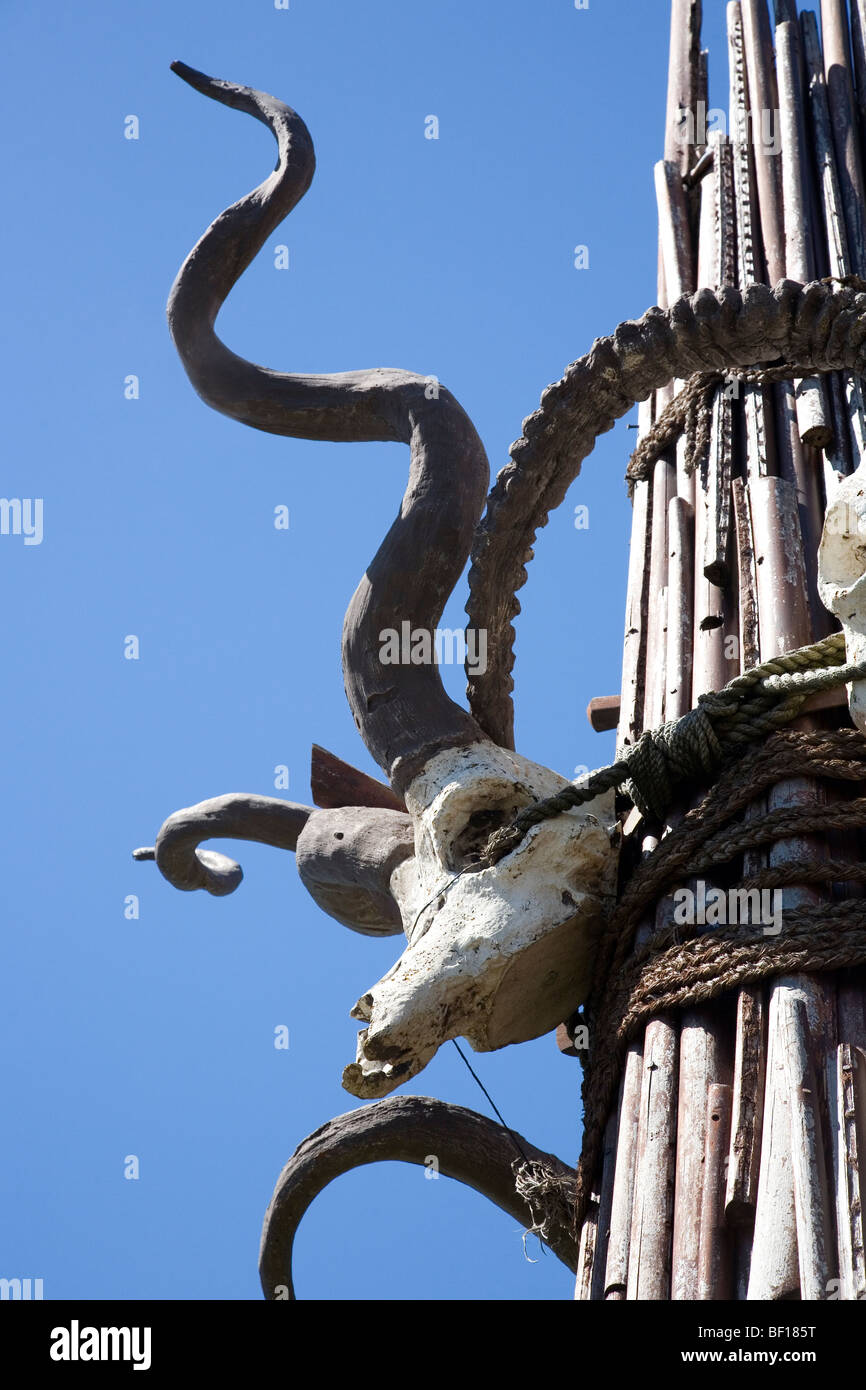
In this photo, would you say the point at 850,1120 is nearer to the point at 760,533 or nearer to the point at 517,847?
the point at 517,847

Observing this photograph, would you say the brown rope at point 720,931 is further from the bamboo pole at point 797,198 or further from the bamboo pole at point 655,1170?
the bamboo pole at point 797,198

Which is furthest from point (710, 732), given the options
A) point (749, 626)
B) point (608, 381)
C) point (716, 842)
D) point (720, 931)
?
point (608, 381)

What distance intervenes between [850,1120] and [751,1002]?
480mm

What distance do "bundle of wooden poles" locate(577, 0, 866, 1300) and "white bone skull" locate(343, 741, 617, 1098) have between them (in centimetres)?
27

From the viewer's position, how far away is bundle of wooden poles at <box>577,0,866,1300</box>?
4258 millimetres

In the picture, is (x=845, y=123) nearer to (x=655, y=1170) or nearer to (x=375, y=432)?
(x=375, y=432)

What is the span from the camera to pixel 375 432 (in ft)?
21.9

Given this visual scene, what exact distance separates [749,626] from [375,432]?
6.00 ft

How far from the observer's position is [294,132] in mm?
7164

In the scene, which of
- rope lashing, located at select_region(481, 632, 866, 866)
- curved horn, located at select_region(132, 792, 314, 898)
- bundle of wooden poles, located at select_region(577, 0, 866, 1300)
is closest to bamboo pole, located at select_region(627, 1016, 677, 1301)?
bundle of wooden poles, located at select_region(577, 0, 866, 1300)

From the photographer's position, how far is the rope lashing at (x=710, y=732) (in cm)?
511
